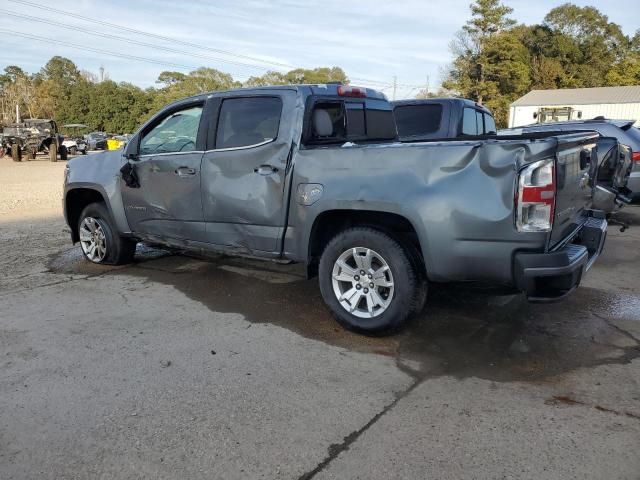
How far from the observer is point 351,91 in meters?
4.91

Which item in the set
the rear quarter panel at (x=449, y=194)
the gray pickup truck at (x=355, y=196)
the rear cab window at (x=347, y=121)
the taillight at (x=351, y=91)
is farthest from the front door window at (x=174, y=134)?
the rear quarter panel at (x=449, y=194)

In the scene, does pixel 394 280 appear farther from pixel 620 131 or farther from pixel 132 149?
pixel 620 131

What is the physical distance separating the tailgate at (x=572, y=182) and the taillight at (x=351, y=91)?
1.98 metres

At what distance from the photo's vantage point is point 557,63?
6806cm

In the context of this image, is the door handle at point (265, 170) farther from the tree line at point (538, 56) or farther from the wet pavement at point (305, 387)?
the tree line at point (538, 56)

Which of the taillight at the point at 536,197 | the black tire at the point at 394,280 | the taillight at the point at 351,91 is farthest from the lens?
the taillight at the point at 351,91

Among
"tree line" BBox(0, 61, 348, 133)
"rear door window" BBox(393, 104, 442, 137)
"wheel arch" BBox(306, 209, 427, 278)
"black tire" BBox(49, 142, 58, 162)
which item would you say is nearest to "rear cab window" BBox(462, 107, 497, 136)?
"rear door window" BBox(393, 104, 442, 137)

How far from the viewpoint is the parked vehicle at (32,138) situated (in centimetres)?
2841

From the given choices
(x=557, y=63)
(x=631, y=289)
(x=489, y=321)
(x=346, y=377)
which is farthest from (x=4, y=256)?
(x=557, y=63)

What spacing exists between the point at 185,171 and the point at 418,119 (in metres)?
3.83

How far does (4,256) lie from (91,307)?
113 inches

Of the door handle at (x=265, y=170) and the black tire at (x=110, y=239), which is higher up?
the door handle at (x=265, y=170)

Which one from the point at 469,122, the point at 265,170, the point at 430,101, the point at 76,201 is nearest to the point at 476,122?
the point at 469,122

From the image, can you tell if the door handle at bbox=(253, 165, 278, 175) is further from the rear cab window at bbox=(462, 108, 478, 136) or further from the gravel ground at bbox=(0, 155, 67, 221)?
→ the gravel ground at bbox=(0, 155, 67, 221)
